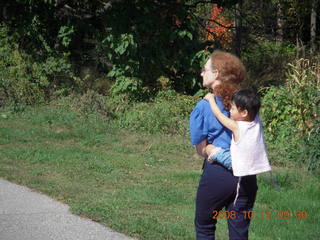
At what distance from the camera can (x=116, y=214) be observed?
6.40 metres

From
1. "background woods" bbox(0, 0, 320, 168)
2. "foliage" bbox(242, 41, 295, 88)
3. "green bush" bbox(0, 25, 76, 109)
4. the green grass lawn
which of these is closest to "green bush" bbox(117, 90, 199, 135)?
"background woods" bbox(0, 0, 320, 168)

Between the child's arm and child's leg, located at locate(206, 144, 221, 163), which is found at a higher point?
the child's arm

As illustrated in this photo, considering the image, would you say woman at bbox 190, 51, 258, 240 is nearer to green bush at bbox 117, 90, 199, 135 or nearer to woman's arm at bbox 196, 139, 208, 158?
woman's arm at bbox 196, 139, 208, 158

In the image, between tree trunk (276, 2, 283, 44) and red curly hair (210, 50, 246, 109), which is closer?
red curly hair (210, 50, 246, 109)

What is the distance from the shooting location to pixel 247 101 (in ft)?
13.5

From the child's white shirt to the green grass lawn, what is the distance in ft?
5.73

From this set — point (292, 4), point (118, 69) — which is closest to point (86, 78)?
point (118, 69)

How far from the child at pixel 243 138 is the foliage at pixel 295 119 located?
4.89 meters

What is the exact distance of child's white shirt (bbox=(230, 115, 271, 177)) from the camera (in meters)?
→ 4.14

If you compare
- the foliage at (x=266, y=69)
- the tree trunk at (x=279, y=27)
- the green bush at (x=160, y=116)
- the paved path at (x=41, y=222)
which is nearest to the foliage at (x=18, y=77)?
the green bush at (x=160, y=116)

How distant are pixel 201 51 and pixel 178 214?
9.34 metres

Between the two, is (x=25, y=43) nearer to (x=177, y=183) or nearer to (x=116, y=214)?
(x=177, y=183)

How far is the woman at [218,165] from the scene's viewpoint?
4227mm

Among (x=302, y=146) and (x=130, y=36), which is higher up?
(x=130, y=36)
